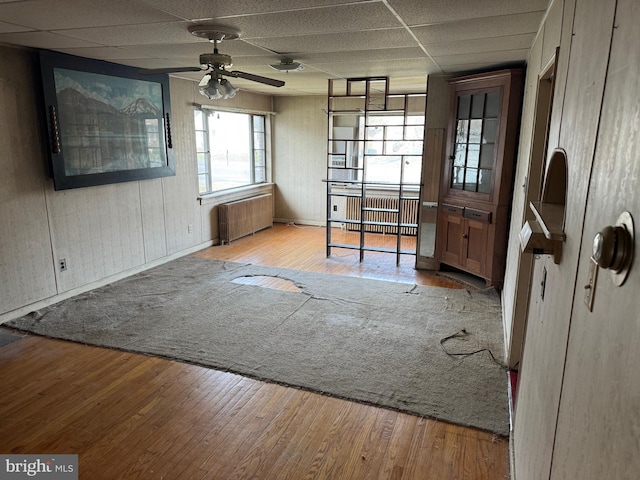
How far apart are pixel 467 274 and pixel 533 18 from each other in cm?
311

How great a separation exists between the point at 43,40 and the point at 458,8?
121 inches

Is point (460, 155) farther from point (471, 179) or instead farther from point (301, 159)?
point (301, 159)

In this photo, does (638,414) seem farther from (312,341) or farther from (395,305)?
(395,305)

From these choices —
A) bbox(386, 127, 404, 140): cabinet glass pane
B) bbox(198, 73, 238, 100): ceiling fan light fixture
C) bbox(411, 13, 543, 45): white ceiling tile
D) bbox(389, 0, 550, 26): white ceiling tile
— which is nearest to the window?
bbox(386, 127, 404, 140): cabinet glass pane

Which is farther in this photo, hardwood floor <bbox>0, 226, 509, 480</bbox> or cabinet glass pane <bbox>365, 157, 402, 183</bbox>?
cabinet glass pane <bbox>365, 157, 402, 183</bbox>

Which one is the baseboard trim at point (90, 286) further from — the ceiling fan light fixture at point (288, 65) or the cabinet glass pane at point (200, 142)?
the ceiling fan light fixture at point (288, 65)

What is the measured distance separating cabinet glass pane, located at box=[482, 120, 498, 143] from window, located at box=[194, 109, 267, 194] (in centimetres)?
376

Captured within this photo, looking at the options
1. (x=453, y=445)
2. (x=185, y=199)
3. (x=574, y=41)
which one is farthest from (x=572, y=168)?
(x=185, y=199)

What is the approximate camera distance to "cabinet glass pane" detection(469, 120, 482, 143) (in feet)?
14.9

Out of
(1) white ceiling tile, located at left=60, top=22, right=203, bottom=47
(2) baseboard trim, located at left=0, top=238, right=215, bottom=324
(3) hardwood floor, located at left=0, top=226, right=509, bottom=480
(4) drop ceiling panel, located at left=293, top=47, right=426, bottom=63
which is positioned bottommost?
(3) hardwood floor, located at left=0, top=226, right=509, bottom=480

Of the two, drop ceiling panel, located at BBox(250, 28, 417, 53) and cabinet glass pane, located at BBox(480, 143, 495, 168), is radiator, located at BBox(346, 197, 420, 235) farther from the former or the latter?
drop ceiling panel, located at BBox(250, 28, 417, 53)

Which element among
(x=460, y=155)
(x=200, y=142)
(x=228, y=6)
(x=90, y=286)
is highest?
(x=228, y=6)

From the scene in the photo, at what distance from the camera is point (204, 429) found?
2414mm

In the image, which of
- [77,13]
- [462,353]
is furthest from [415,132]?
[77,13]
